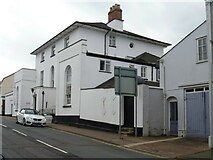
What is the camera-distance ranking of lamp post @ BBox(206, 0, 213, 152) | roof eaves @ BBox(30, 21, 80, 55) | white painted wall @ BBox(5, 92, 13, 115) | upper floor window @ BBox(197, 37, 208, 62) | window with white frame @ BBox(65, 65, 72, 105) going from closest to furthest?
lamp post @ BBox(206, 0, 213, 152) < upper floor window @ BBox(197, 37, 208, 62) < window with white frame @ BBox(65, 65, 72, 105) < roof eaves @ BBox(30, 21, 80, 55) < white painted wall @ BBox(5, 92, 13, 115)

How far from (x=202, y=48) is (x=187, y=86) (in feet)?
8.14

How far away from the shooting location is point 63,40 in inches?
1467

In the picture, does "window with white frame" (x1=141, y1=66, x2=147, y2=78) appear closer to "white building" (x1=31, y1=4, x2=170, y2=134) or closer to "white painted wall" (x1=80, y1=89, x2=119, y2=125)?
"white building" (x1=31, y1=4, x2=170, y2=134)

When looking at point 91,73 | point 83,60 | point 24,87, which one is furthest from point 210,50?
point 24,87

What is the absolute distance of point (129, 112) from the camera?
71.1 ft

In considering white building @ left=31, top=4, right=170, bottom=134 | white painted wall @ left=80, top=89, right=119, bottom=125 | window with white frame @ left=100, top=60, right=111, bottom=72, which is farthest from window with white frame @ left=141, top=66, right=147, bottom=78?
white painted wall @ left=80, top=89, right=119, bottom=125

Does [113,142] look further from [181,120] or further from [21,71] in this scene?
[21,71]

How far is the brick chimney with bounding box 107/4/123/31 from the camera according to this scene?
38213 mm

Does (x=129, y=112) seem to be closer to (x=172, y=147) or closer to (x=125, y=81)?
(x=125, y=81)

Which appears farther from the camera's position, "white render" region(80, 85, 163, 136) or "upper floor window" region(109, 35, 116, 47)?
"upper floor window" region(109, 35, 116, 47)

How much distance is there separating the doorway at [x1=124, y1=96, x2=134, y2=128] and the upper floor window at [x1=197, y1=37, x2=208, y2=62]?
5.14m

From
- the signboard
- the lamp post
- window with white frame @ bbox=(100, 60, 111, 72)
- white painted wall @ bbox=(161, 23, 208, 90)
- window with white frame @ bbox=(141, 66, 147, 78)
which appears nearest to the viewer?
the lamp post

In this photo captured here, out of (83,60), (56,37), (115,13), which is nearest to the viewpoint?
(83,60)

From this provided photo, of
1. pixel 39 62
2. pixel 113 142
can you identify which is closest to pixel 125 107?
pixel 113 142
